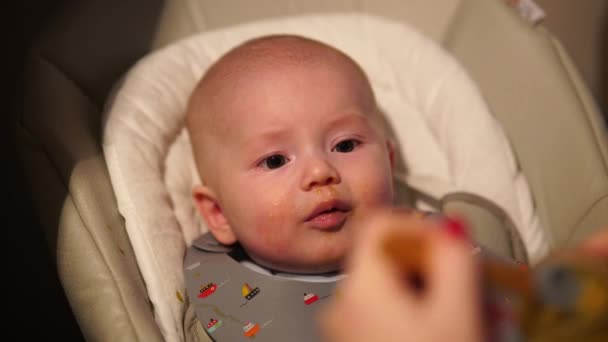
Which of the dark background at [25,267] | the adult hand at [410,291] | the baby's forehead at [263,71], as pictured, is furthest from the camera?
the dark background at [25,267]

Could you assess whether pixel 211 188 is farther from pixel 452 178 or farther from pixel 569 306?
pixel 569 306

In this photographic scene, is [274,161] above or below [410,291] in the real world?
below

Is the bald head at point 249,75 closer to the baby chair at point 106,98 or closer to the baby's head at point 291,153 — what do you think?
the baby's head at point 291,153

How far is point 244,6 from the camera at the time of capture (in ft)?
4.61

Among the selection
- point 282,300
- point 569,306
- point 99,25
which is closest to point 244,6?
point 99,25

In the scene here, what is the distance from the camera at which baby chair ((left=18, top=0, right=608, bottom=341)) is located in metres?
0.92

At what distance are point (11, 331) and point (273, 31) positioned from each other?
942 mm

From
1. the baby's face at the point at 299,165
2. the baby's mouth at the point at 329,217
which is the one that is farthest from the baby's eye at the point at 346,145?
the baby's mouth at the point at 329,217

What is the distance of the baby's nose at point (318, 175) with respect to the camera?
0.90 m

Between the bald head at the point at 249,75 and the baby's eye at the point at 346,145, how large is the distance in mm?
79

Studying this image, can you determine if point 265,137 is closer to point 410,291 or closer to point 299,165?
point 299,165

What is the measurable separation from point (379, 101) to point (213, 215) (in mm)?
434

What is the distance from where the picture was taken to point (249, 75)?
1.01 m

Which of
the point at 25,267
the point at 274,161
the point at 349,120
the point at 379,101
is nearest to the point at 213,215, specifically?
the point at 274,161
